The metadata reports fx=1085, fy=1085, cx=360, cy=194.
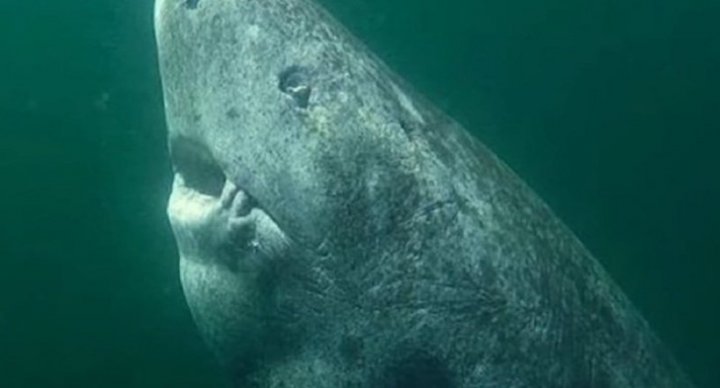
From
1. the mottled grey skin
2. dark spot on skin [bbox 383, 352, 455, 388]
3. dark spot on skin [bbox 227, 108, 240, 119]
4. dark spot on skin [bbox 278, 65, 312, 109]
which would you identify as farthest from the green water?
dark spot on skin [bbox 278, 65, 312, 109]

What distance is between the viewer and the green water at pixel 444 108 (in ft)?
44.2

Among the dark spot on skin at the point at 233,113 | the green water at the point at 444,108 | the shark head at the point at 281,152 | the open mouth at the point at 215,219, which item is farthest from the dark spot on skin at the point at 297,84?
the green water at the point at 444,108

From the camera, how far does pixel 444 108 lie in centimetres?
1578

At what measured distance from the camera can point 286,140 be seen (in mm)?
4695

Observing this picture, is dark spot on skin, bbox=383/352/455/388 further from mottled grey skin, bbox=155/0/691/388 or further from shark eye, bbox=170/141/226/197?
shark eye, bbox=170/141/226/197

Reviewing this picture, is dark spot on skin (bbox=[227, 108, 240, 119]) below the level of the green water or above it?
above

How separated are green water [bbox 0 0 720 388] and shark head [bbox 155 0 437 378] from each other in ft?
27.6

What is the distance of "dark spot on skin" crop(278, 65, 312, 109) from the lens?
15.5ft

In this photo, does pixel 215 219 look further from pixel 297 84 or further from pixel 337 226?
pixel 297 84

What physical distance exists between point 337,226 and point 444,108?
11.2m

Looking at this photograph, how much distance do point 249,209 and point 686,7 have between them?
15.0 metres

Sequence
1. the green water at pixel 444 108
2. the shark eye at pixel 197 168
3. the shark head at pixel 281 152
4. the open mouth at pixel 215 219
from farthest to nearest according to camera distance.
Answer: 1. the green water at pixel 444 108
2. the shark eye at pixel 197 168
3. the open mouth at pixel 215 219
4. the shark head at pixel 281 152

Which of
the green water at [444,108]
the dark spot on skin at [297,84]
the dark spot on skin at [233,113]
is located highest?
the dark spot on skin at [297,84]

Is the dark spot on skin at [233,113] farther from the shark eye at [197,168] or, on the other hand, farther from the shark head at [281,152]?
the shark eye at [197,168]
